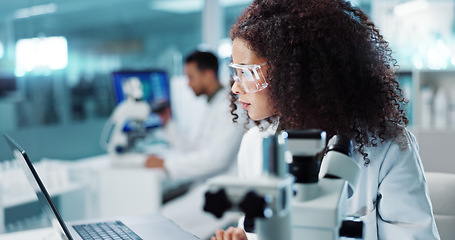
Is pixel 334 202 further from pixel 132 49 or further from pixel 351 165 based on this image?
pixel 132 49

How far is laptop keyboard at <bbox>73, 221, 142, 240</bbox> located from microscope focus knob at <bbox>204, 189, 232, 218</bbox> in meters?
0.58

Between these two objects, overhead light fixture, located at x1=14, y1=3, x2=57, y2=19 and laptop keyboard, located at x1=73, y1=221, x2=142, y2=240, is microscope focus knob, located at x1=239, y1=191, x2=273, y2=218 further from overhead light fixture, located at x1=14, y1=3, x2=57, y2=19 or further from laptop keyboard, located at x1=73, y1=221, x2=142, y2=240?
overhead light fixture, located at x1=14, y1=3, x2=57, y2=19

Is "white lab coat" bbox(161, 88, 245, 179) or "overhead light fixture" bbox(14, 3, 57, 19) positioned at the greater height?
"overhead light fixture" bbox(14, 3, 57, 19)

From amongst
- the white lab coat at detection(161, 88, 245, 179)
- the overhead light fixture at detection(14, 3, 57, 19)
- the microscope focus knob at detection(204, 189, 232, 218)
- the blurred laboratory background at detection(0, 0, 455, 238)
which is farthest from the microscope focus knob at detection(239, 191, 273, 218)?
the overhead light fixture at detection(14, 3, 57, 19)

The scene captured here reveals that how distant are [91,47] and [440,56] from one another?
8.65ft

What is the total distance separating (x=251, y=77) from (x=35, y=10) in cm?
221

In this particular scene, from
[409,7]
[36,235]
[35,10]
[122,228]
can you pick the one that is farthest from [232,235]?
[409,7]

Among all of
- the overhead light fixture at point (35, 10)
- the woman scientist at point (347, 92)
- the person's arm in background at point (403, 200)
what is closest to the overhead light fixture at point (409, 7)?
the overhead light fixture at point (35, 10)

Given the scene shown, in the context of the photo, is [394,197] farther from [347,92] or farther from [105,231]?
[105,231]

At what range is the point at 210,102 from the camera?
2.93 meters

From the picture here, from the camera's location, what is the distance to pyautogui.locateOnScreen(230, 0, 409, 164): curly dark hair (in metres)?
0.95

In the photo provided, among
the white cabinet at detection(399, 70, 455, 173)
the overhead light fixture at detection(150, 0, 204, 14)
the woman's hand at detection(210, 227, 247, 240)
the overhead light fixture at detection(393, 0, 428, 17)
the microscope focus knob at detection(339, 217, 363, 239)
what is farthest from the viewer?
the overhead light fixture at detection(150, 0, 204, 14)

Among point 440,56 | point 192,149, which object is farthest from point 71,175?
point 440,56

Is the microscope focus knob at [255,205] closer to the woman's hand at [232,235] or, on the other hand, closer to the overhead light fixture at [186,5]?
the woman's hand at [232,235]
